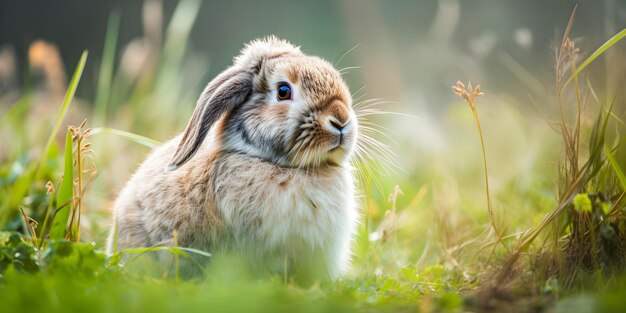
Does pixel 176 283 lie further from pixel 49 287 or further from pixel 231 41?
pixel 231 41

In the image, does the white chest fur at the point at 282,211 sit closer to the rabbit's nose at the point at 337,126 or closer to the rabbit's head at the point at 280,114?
the rabbit's head at the point at 280,114

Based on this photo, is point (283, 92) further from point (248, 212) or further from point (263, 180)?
point (248, 212)

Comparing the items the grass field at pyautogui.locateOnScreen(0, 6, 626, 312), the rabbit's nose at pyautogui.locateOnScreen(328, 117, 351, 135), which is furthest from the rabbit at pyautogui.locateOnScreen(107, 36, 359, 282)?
the grass field at pyautogui.locateOnScreen(0, 6, 626, 312)

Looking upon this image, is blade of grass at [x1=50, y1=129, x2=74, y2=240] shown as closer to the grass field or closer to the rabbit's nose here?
the grass field

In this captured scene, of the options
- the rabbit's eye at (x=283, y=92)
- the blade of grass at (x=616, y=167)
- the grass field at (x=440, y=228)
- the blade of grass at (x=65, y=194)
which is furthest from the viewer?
the rabbit's eye at (x=283, y=92)

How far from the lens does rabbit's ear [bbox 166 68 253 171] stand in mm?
2990

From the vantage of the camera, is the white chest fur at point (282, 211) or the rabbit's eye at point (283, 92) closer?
the white chest fur at point (282, 211)

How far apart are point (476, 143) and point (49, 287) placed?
14.8 feet

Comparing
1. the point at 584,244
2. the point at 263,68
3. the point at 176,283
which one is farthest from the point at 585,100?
the point at 176,283

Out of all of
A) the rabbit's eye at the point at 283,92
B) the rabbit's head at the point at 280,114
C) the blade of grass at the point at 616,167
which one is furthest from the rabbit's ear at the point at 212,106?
the blade of grass at the point at 616,167

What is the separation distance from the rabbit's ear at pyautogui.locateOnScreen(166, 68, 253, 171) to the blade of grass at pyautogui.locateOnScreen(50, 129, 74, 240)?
0.45 metres

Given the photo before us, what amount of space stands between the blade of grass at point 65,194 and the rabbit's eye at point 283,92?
40.0 inches

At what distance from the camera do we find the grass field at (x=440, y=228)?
6.49ft

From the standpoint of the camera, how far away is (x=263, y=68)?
3.35 metres
